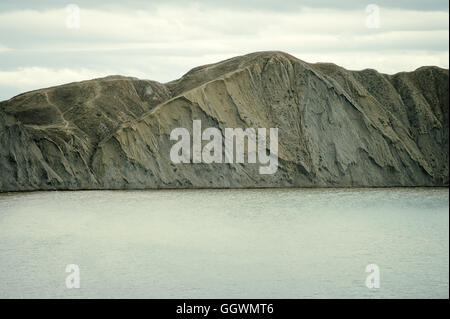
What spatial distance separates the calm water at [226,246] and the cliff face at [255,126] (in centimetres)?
1203

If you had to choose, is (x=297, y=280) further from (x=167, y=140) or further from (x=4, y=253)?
(x=167, y=140)

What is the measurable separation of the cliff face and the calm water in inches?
474

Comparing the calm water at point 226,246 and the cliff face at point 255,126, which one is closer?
the calm water at point 226,246

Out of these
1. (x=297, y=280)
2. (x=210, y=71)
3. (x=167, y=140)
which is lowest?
(x=297, y=280)

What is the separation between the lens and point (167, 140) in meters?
82.2

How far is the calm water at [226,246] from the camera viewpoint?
31734 millimetres

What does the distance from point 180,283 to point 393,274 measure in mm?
9155

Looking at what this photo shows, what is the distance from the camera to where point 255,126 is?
83375mm

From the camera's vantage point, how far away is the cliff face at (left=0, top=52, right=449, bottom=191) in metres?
79.9

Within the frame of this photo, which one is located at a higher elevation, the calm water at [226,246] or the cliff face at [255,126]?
the cliff face at [255,126]

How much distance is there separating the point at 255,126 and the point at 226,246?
1660 inches

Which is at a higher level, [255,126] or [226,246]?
[255,126]

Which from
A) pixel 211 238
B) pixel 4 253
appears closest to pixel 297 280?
pixel 211 238
